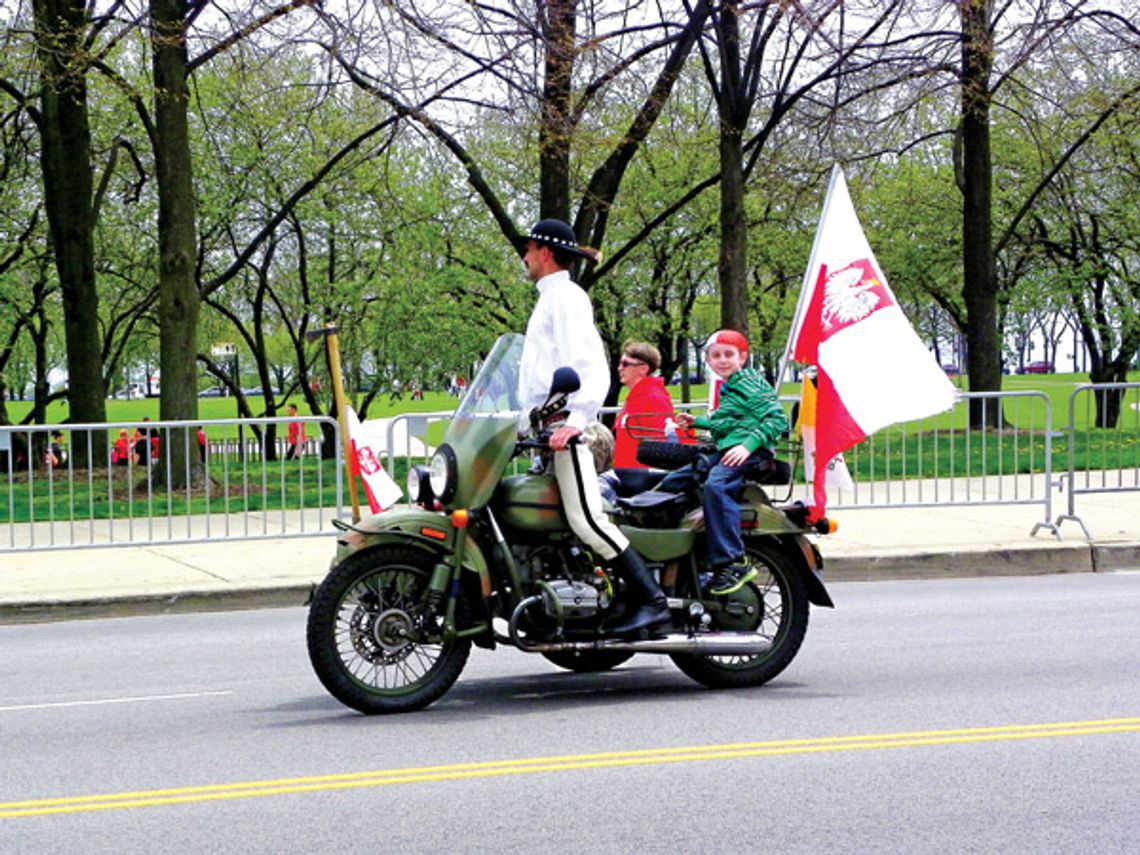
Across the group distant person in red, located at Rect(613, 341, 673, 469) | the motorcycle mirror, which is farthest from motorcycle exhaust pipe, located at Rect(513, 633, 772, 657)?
distant person in red, located at Rect(613, 341, 673, 469)

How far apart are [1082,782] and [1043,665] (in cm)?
262

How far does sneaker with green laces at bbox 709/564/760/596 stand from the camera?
303 inches

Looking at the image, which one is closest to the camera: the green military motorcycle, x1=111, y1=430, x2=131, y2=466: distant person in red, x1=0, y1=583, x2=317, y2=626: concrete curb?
the green military motorcycle

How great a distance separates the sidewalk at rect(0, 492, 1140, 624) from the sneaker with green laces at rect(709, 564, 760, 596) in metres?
4.80

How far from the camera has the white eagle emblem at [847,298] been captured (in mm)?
8867

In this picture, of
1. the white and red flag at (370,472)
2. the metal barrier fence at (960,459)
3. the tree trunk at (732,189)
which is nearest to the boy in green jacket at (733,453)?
the white and red flag at (370,472)

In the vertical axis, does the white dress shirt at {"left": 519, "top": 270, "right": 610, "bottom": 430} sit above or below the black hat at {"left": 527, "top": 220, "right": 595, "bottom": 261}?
below

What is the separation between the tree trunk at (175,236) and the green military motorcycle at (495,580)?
12.4 meters

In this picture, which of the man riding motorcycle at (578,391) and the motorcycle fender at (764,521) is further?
the motorcycle fender at (764,521)

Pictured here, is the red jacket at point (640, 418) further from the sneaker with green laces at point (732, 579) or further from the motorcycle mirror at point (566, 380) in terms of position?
the motorcycle mirror at point (566, 380)

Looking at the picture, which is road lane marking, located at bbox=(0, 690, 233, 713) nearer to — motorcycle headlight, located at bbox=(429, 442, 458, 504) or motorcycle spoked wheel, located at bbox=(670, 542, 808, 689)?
motorcycle headlight, located at bbox=(429, 442, 458, 504)

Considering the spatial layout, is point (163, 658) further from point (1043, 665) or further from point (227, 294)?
point (227, 294)

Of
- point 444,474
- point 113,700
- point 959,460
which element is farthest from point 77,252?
point 444,474

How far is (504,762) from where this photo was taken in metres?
6.30
